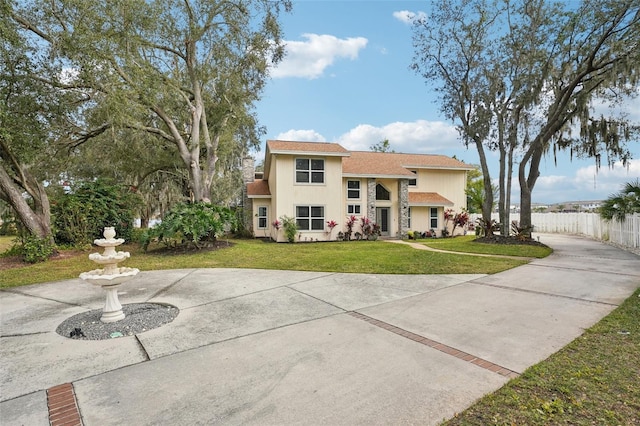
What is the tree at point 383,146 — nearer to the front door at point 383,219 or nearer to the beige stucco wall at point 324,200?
the beige stucco wall at point 324,200

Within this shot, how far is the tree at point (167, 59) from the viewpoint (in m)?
10.4

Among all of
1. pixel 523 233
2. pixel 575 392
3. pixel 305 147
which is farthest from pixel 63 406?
pixel 523 233

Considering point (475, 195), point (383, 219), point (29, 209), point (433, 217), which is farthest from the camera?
point (475, 195)

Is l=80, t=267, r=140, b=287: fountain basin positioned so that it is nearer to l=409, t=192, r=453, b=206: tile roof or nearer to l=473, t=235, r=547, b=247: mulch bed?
l=473, t=235, r=547, b=247: mulch bed

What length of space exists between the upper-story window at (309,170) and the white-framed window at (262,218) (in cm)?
345

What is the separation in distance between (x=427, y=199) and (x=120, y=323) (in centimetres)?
1763

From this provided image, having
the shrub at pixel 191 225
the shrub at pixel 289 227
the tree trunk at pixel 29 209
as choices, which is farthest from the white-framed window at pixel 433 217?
the tree trunk at pixel 29 209

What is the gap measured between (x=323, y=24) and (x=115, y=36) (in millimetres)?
7425

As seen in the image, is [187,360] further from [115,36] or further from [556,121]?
[556,121]

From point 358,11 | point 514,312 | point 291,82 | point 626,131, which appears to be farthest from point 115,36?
point 626,131

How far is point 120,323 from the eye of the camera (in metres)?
4.53

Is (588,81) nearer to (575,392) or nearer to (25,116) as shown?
(575,392)

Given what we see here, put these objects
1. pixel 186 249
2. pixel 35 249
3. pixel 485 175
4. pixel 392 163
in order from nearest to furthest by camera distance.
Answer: pixel 35 249, pixel 186 249, pixel 485 175, pixel 392 163

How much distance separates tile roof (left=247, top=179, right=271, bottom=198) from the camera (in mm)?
18172
